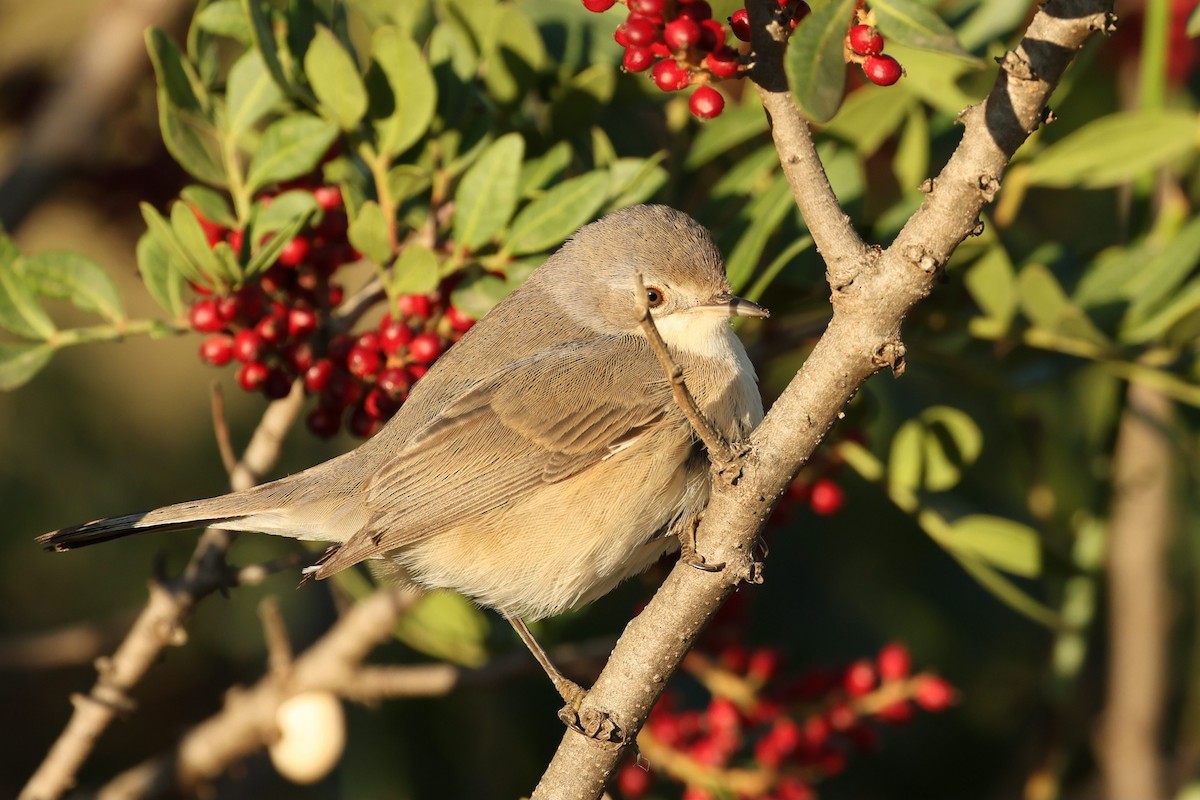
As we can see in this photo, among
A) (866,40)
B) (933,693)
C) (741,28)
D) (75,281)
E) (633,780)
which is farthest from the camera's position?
(633,780)

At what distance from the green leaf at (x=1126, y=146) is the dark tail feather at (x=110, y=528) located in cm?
242

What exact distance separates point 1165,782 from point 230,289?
3.26m

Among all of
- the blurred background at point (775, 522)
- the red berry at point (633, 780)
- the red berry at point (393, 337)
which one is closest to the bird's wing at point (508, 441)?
the red berry at point (393, 337)

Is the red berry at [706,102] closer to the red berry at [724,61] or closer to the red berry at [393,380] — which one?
the red berry at [724,61]

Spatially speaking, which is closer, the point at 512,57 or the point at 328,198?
the point at 328,198

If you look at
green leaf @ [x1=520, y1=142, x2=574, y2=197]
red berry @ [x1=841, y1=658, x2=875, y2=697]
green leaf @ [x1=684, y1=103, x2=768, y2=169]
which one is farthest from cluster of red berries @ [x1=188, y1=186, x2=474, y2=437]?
red berry @ [x1=841, y1=658, x2=875, y2=697]

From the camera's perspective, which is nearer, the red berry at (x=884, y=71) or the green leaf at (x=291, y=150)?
the red berry at (x=884, y=71)

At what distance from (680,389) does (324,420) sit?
4.14 feet

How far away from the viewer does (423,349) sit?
3.13 m

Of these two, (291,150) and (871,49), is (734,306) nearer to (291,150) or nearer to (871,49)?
(871,49)

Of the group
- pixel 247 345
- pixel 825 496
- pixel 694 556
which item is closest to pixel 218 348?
pixel 247 345

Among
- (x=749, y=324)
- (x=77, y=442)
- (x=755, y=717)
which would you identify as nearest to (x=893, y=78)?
(x=749, y=324)

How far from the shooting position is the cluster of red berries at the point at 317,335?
9.77 ft

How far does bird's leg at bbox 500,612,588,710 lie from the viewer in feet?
10.7
